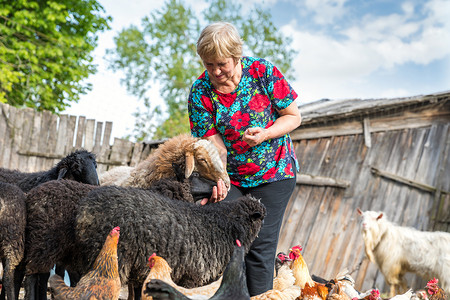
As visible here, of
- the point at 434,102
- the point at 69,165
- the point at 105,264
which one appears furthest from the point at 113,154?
the point at 434,102

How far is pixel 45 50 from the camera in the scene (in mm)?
17719

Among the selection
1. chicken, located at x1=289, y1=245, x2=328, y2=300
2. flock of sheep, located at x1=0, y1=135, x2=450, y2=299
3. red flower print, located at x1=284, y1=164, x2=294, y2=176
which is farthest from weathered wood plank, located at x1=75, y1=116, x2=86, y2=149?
red flower print, located at x1=284, y1=164, x2=294, y2=176

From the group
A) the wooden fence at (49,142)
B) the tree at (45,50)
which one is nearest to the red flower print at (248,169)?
the wooden fence at (49,142)

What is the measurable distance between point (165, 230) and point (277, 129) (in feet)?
4.29

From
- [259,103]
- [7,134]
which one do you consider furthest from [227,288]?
[7,134]

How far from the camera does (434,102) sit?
10.2 meters

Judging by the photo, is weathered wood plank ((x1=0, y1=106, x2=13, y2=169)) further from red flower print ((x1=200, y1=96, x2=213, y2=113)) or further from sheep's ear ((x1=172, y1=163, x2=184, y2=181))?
red flower print ((x1=200, y1=96, x2=213, y2=113))

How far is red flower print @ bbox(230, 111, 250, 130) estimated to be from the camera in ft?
13.2

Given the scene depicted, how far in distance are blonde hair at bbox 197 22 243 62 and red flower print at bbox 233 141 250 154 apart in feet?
2.55

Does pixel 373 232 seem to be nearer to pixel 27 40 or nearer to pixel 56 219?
pixel 56 219

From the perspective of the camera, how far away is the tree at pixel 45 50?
17.1m

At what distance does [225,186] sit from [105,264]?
1480 millimetres

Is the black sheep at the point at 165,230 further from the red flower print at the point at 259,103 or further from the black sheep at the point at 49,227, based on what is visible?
the red flower print at the point at 259,103

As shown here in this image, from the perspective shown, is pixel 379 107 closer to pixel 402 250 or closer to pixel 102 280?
pixel 402 250
